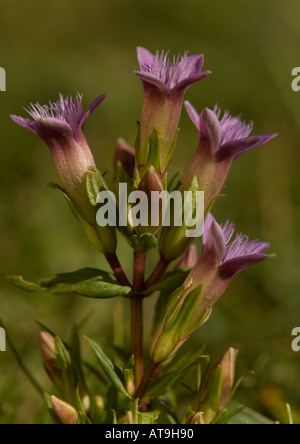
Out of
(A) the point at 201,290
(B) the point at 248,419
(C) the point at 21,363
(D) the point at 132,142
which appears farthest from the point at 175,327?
(D) the point at 132,142

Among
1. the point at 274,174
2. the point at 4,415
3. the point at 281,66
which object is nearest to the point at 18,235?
the point at 4,415

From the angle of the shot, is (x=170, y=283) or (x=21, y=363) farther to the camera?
(x=21, y=363)

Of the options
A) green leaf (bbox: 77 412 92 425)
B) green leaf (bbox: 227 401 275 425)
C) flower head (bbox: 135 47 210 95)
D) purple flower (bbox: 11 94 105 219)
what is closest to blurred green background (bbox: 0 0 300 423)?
green leaf (bbox: 227 401 275 425)

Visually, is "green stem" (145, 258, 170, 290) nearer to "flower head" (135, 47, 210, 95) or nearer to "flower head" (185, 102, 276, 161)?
"flower head" (185, 102, 276, 161)

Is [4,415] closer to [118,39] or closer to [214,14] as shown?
[118,39]

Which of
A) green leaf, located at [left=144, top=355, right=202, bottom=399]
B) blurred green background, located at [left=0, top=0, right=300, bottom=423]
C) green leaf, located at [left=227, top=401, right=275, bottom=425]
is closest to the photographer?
green leaf, located at [left=144, top=355, right=202, bottom=399]

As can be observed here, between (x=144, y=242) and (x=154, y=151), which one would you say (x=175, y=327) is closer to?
(x=144, y=242)
